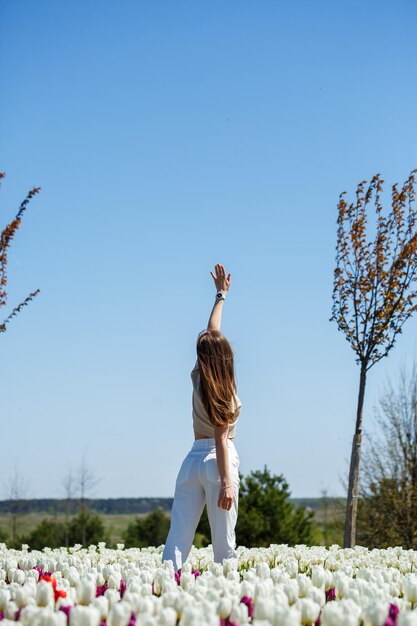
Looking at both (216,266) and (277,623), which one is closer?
(277,623)

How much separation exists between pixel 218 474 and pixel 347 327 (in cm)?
514

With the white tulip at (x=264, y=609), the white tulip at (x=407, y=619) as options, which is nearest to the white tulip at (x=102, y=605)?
the white tulip at (x=264, y=609)

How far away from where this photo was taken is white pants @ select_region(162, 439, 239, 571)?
232 inches

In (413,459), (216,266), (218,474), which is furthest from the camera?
(413,459)

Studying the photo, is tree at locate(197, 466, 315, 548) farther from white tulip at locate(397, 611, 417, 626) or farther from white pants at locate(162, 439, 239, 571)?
white tulip at locate(397, 611, 417, 626)

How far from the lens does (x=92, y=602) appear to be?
382 cm

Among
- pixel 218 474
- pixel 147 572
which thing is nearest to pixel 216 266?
pixel 218 474

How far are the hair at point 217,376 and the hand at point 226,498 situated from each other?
1.49 feet

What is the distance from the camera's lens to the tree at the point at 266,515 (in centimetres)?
1756

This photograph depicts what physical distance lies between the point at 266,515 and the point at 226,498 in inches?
493

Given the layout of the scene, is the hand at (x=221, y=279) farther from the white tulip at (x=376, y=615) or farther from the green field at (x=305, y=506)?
the green field at (x=305, y=506)

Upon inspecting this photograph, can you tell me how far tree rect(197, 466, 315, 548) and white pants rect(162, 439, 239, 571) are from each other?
1177 centimetres

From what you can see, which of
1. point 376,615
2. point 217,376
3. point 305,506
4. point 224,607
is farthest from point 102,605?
point 305,506

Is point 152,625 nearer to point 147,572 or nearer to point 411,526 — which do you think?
point 147,572
